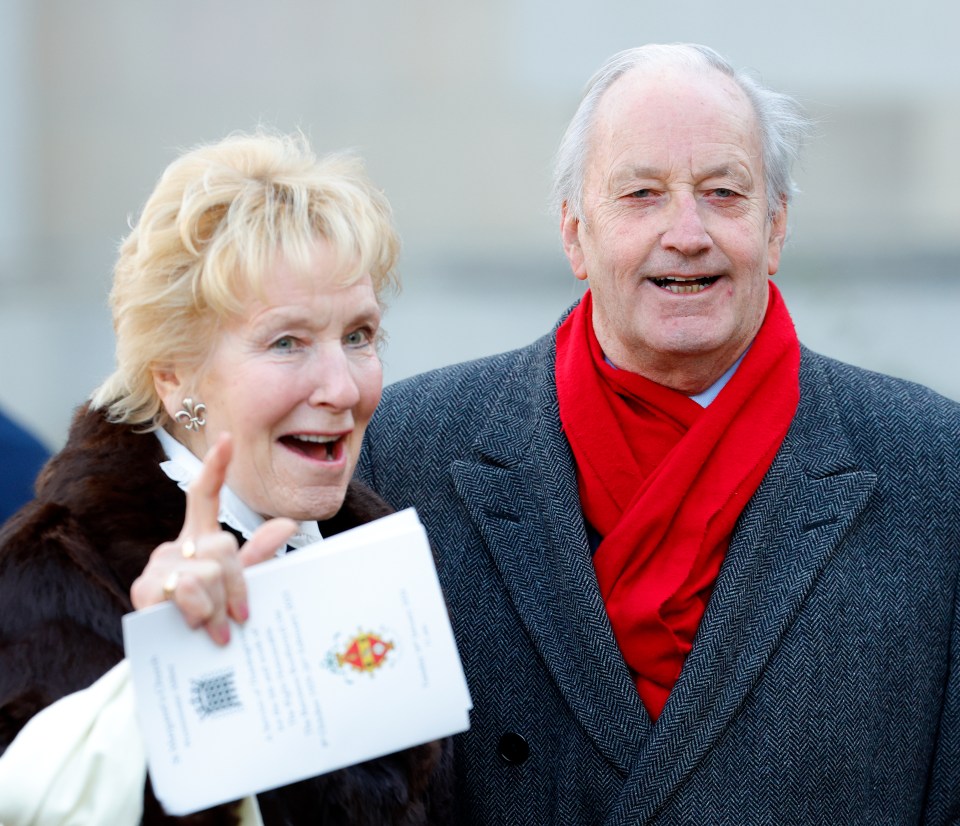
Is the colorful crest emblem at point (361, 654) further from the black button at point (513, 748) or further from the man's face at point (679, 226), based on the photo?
the man's face at point (679, 226)

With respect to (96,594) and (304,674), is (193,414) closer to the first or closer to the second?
(96,594)

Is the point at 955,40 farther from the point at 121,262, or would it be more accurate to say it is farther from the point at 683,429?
the point at 121,262

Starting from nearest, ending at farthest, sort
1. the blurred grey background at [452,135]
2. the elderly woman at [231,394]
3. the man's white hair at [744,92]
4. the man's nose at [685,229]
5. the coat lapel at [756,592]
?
the elderly woman at [231,394] → the coat lapel at [756,592] → the man's nose at [685,229] → the man's white hair at [744,92] → the blurred grey background at [452,135]

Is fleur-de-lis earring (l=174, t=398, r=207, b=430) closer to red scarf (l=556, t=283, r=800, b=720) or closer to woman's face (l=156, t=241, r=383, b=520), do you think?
woman's face (l=156, t=241, r=383, b=520)

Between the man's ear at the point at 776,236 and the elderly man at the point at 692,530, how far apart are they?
0.05 ft

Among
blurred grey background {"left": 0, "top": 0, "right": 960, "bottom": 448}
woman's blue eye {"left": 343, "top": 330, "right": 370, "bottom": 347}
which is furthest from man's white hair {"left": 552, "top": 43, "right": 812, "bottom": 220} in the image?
blurred grey background {"left": 0, "top": 0, "right": 960, "bottom": 448}

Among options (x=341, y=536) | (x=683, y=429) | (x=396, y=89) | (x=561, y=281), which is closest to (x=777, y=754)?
(x=683, y=429)

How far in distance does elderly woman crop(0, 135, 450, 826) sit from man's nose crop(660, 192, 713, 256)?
73cm

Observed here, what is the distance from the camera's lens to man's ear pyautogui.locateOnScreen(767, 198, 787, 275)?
9.50ft

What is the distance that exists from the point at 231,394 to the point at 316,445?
0.54 feet

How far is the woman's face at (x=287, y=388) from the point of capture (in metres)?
2.05

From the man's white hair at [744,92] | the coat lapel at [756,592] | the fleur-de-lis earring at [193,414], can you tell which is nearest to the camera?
the fleur-de-lis earring at [193,414]

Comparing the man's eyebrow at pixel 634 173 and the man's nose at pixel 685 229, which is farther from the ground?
the man's eyebrow at pixel 634 173

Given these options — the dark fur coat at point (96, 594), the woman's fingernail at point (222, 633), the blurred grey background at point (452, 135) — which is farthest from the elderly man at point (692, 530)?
the blurred grey background at point (452, 135)
